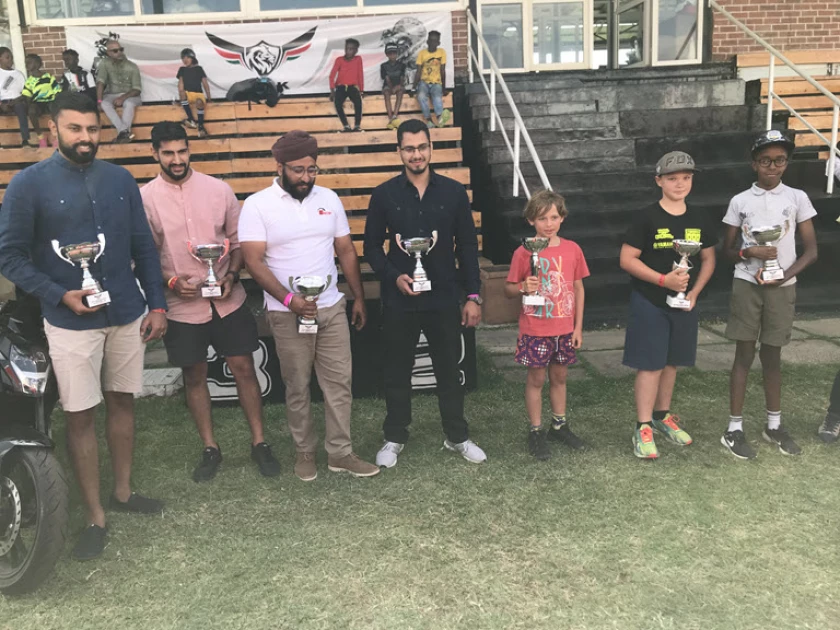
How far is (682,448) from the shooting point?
3.84 m

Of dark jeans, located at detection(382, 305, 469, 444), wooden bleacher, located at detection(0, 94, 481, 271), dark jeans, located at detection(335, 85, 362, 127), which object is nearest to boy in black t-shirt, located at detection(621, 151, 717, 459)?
dark jeans, located at detection(382, 305, 469, 444)

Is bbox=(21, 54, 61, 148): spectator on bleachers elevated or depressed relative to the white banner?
depressed

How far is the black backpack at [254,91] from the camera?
33.5 feet

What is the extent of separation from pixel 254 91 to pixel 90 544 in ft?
28.3

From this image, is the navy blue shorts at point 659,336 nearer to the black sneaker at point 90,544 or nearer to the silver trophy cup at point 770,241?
the silver trophy cup at point 770,241

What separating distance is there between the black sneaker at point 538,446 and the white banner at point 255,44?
7.70m

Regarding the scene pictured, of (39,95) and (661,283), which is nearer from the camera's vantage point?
(661,283)

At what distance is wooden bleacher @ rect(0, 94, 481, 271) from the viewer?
9312 millimetres

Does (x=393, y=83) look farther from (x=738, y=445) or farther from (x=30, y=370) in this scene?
(x=30, y=370)

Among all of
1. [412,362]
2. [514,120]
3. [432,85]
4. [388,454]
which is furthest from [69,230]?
[432,85]

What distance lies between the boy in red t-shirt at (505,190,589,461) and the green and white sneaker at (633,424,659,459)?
306 millimetres

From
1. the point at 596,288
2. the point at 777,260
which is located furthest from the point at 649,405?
the point at 596,288

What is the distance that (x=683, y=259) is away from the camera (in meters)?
3.48

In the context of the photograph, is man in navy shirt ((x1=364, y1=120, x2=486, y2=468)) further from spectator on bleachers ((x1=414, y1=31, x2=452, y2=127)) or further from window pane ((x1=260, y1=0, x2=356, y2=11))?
window pane ((x1=260, y1=0, x2=356, y2=11))
